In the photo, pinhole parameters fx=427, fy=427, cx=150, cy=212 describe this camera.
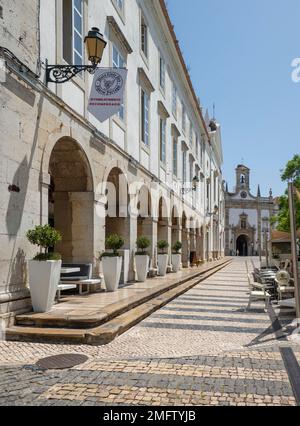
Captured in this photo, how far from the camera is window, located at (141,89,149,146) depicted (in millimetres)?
15664

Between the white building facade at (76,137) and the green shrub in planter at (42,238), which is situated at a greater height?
the white building facade at (76,137)

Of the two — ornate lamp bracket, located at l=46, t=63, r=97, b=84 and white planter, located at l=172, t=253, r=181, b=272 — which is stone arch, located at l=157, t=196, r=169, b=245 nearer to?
white planter, located at l=172, t=253, r=181, b=272

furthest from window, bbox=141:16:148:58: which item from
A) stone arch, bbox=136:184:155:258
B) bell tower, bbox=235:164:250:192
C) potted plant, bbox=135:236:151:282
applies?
bell tower, bbox=235:164:250:192

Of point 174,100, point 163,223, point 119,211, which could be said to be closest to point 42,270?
point 119,211

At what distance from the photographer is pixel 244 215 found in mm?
72938

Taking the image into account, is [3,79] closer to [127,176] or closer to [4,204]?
[4,204]

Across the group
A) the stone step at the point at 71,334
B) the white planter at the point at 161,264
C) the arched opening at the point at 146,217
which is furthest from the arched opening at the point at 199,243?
the stone step at the point at 71,334

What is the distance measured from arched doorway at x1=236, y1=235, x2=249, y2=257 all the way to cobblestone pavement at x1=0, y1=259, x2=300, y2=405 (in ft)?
223

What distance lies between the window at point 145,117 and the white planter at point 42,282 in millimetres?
9650

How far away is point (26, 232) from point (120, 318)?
2155 mm

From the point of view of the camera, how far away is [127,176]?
13367 millimetres

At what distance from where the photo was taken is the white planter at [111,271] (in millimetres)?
10109

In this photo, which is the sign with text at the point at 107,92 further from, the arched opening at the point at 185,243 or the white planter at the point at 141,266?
the arched opening at the point at 185,243

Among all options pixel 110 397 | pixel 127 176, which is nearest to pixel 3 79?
pixel 110 397
